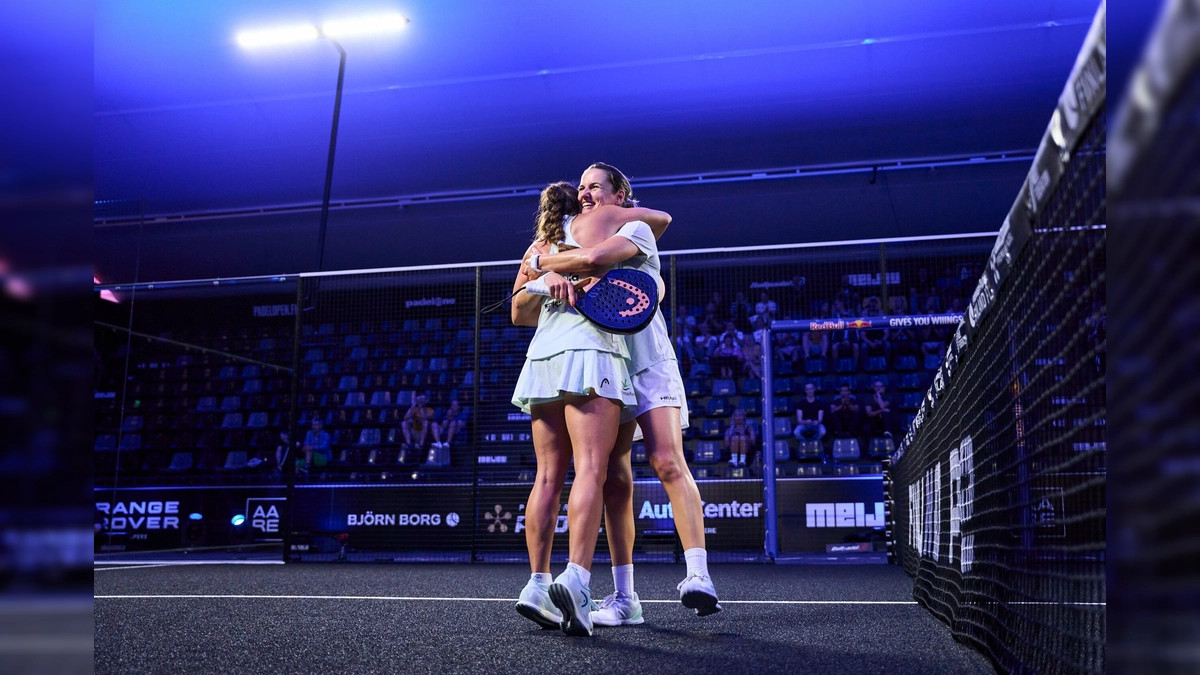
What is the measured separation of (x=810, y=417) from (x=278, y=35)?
5.92m

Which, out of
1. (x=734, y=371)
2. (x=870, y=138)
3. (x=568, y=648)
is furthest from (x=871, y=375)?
(x=568, y=648)

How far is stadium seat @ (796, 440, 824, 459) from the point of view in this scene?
8461mm

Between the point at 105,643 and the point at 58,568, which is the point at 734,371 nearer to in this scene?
the point at 105,643

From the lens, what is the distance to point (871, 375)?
8.69 metres

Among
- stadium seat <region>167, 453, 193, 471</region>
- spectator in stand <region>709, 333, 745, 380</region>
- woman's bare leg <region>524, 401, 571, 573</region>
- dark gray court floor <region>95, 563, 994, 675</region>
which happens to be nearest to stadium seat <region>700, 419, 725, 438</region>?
spectator in stand <region>709, 333, 745, 380</region>

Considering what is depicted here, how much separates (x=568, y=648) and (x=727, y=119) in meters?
8.32

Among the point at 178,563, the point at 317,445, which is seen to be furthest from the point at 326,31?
Result: the point at 178,563

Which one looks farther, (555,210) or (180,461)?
(180,461)

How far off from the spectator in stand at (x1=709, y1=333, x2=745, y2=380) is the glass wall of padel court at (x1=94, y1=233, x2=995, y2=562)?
0.04 m

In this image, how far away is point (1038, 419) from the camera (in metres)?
1.44

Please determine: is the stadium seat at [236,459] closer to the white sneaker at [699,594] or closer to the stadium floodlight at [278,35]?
the stadium floodlight at [278,35]

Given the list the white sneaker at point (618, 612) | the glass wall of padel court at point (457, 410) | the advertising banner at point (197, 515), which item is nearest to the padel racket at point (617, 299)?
the white sneaker at point (618, 612)

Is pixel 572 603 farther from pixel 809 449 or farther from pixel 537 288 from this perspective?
pixel 809 449

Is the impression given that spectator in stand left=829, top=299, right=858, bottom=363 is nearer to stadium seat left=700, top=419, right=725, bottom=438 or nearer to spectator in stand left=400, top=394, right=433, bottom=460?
stadium seat left=700, top=419, right=725, bottom=438
